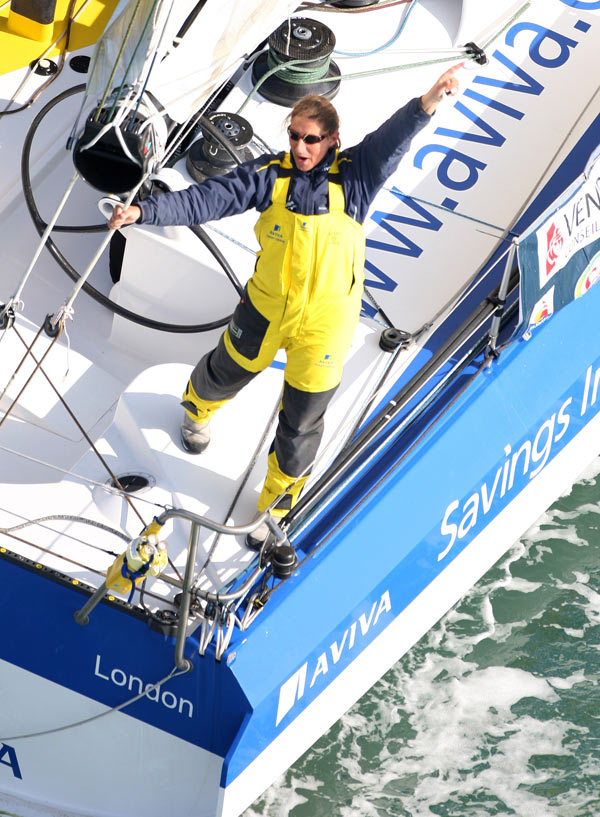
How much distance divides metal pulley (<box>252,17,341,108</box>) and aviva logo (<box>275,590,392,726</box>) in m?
1.71

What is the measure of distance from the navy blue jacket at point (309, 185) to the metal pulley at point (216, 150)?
780mm

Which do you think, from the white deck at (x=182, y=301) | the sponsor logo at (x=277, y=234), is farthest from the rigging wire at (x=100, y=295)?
the sponsor logo at (x=277, y=234)

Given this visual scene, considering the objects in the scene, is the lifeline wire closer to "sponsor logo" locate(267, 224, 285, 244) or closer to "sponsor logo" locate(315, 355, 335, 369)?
"sponsor logo" locate(315, 355, 335, 369)

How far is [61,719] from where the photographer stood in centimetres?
286

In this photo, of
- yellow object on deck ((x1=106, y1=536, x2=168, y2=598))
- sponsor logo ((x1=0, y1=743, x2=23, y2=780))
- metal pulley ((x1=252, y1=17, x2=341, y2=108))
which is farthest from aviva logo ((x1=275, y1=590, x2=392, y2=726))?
metal pulley ((x1=252, y1=17, x2=341, y2=108))

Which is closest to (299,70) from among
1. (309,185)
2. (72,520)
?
(309,185)

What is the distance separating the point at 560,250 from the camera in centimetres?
292

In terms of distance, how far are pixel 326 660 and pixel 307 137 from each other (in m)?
1.24

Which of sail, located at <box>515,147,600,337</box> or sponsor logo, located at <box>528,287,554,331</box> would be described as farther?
sponsor logo, located at <box>528,287,554,331</box>

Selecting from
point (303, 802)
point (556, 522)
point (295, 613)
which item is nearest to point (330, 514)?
point (295, 613)

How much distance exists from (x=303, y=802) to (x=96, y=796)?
2.69 feet

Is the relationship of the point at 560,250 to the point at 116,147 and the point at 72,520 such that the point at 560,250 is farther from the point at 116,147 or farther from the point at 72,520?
the point at 72,520

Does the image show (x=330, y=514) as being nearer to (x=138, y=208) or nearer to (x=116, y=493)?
(x=116, y=493)

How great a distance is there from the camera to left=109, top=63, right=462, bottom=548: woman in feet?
8.14
